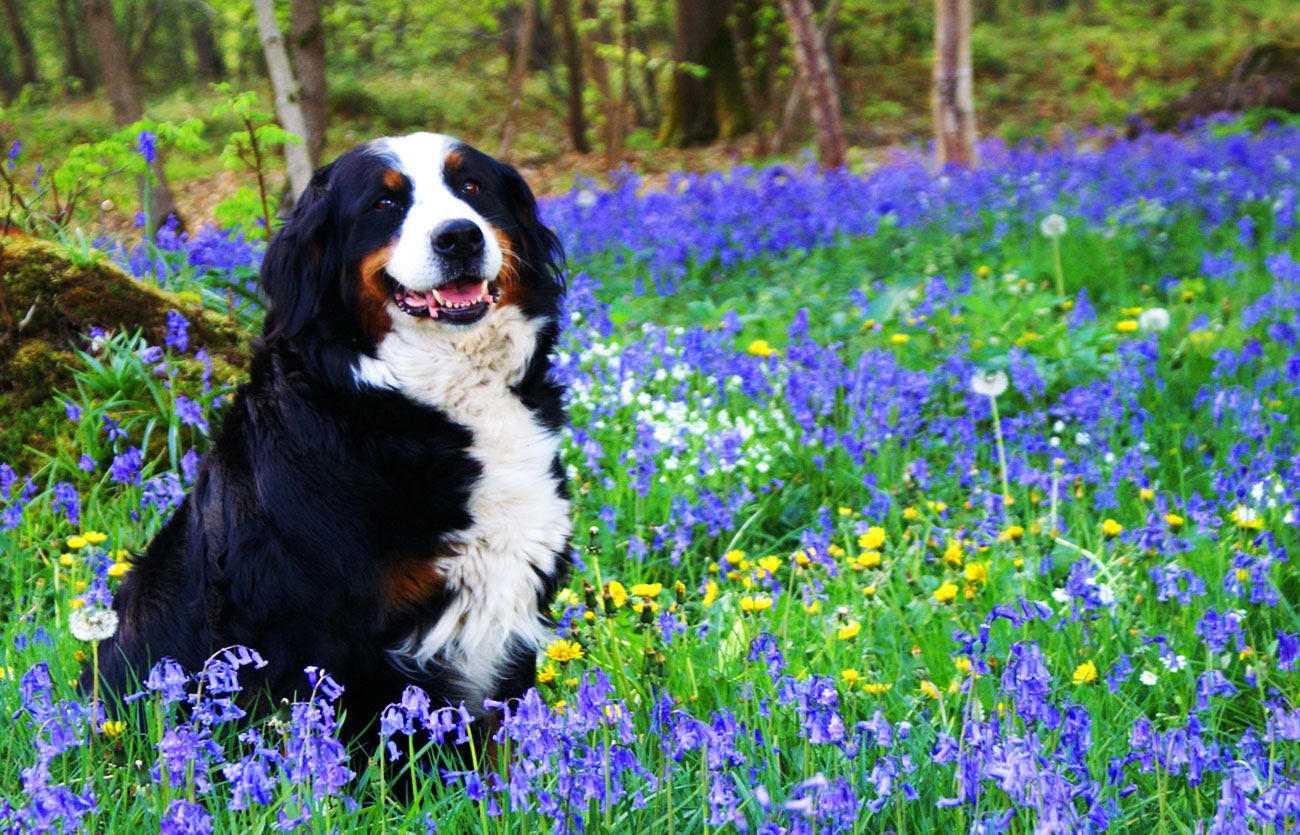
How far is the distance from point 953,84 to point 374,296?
7.26 metres

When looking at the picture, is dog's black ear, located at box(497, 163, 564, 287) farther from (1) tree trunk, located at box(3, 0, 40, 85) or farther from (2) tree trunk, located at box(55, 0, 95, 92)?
Result: (2) tree trunk, located at box(55, 0, 95, 92)

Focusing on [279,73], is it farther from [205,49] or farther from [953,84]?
[205,49]

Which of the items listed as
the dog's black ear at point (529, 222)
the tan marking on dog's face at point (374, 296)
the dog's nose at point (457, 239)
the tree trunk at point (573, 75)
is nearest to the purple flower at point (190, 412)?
the tan marking on dog's face at point (374, 296)

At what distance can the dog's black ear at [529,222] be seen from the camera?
10.7ft

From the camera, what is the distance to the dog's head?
2814mm

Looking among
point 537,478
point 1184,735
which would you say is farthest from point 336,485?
point 1184,735

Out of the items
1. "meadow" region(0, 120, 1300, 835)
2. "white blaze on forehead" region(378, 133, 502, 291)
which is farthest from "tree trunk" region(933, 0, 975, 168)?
"white blaze on forehead" region(378, 133, 502, 291)

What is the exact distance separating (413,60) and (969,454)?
19.4m

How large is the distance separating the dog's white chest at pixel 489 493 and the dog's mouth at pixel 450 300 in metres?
0.04

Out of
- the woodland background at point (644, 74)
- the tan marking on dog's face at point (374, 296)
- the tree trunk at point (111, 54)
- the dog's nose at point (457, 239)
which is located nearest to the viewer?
the dog's nose at point (457, 239)

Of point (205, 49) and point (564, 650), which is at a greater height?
point (205, 49)

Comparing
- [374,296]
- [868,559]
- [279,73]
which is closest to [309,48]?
[279,73]

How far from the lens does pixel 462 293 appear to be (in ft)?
9.45

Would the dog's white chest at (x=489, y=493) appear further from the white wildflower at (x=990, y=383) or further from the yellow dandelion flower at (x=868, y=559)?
the white wildflower at (x=990, y=383)
